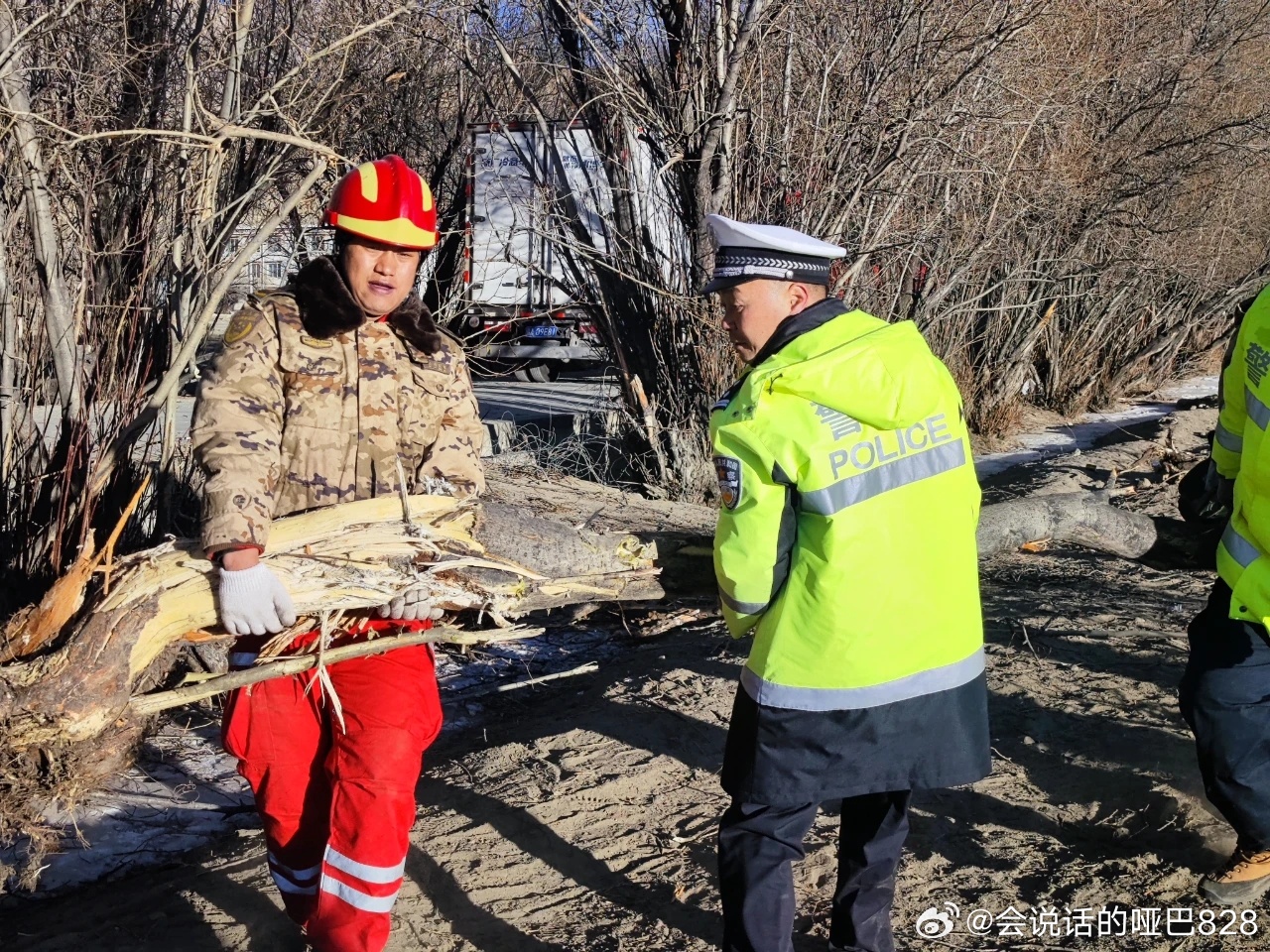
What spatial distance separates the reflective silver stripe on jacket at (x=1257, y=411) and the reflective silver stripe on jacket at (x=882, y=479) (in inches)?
36.6

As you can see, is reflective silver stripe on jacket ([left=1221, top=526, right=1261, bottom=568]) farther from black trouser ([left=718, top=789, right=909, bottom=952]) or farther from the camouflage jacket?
the camouflage jacket

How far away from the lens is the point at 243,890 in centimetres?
342

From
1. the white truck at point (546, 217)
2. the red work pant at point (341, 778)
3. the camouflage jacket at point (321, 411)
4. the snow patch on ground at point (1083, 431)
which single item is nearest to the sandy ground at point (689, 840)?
the red work pant at point (341, 778)

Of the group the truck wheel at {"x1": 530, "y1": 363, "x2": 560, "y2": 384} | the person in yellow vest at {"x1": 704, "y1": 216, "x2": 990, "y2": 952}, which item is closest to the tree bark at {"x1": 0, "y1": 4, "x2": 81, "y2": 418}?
the person in yellow vest at {"x1": 704, "y1": 216, "x2": 990, "y2": 952}

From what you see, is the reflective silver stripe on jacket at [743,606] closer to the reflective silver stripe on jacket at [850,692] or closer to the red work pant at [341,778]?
the reflective silver stripe on jacket at [850,692]

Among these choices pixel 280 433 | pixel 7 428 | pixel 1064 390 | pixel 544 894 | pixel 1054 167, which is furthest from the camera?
pixel 1064 390

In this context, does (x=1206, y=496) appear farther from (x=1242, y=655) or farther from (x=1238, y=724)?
(x=1238, y=724)

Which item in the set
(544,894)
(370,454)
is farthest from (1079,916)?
(370,454)

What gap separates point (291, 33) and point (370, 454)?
459 centimetres

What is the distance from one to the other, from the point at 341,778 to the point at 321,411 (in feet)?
3.02

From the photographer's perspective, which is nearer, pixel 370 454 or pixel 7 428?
pixel 370 454

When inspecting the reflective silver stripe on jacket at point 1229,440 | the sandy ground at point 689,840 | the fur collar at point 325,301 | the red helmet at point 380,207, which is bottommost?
the sandy ground at point 689,840

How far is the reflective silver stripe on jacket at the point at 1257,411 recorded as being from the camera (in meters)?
2.74

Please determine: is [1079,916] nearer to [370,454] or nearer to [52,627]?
[370,454]
